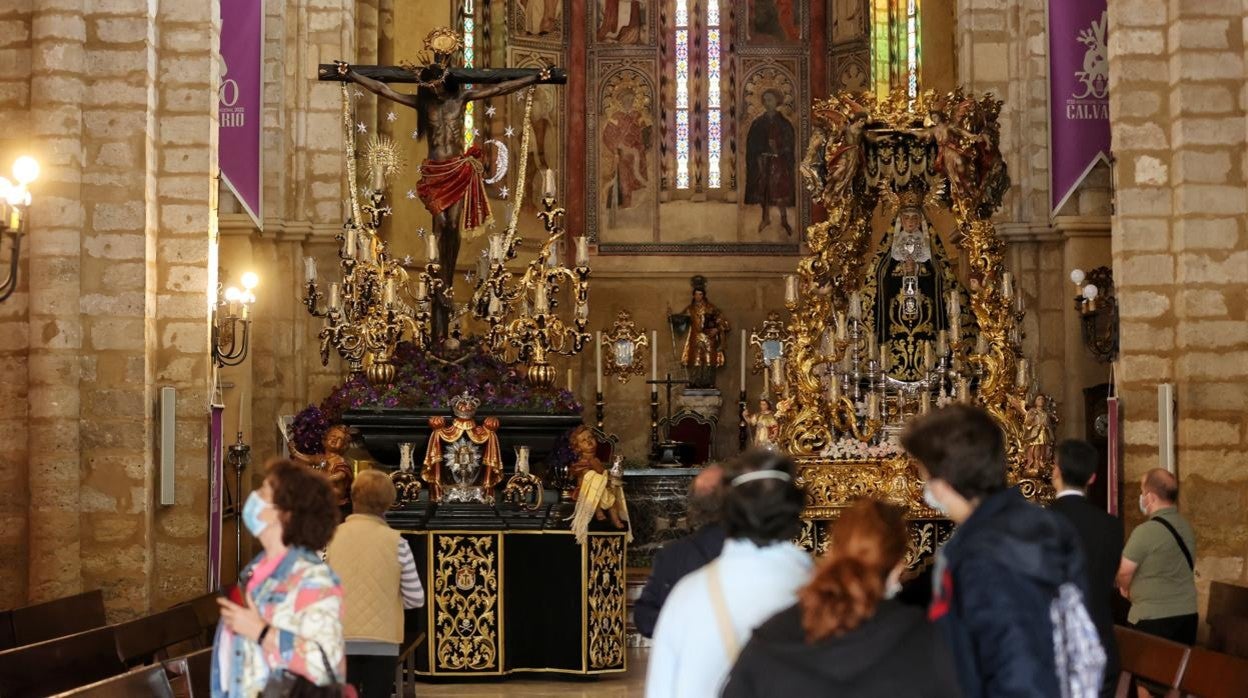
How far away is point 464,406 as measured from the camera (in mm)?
11969

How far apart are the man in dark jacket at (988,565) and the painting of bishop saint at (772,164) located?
19518mm

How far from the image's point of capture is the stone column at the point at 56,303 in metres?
11.6

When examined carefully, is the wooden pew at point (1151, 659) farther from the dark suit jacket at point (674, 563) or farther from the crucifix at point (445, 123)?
the crucifix at point (445, 123)

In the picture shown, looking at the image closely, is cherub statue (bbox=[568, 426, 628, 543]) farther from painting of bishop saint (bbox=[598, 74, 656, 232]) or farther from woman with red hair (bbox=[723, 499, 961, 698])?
painting of bishop saint (bbox=[598, 74, 656, 232])

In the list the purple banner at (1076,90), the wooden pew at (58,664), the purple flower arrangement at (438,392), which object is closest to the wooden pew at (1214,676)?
the wooden pew at (58,664)

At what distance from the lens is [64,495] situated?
38.3 feet

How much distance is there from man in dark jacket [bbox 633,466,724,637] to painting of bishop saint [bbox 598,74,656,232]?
1772 cm

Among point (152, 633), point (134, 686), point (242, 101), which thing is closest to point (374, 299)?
point (242, 101)

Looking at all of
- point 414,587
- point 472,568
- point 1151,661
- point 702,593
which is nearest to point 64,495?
point 472,568

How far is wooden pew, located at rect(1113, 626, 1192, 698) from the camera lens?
688cm

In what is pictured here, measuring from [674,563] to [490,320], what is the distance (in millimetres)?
7155

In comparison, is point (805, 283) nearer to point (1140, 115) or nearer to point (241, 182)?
point (1140, 115)

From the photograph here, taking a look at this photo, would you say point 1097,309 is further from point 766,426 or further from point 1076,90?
point 766,426

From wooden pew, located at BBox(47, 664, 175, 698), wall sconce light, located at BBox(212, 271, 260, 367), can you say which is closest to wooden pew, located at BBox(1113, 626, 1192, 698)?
wooden pew, located at BBox(47, 664, 175, 698)
